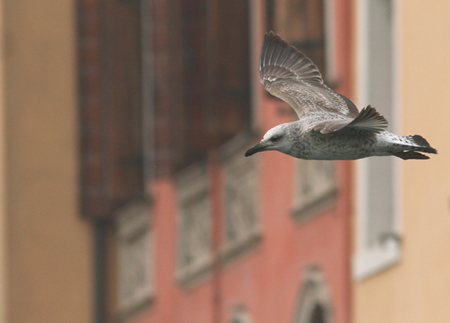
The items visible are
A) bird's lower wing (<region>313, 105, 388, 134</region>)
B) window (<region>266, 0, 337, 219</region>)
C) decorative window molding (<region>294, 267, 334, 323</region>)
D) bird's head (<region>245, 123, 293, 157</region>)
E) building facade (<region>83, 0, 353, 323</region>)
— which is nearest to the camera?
bird's lower wing (<region>313, 105, 388, 134</region>)

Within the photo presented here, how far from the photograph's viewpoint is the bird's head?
30.2ft

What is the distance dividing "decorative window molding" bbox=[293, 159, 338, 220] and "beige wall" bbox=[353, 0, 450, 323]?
2.51 m

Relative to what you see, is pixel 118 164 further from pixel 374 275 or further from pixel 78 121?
pixel 374 275

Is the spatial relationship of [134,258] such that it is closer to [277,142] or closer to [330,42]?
[330,42]

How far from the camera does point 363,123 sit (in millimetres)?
8445

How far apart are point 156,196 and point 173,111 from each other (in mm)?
1645

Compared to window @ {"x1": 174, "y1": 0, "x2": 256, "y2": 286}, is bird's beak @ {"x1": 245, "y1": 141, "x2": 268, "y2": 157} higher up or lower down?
higher up

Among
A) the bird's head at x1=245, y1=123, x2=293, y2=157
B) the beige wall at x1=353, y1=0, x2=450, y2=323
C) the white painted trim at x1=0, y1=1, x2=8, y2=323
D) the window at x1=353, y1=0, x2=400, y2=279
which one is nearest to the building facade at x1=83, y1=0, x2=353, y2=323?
the window at x1=353, y1=0, x2=400, y2=279

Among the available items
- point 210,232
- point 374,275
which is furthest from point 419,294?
point 210,232

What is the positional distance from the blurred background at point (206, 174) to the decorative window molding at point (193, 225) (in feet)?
0.13

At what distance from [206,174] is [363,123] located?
1309cm

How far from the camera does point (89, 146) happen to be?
25422 millimetres

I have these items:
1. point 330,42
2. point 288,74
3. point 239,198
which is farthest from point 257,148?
point 239,198

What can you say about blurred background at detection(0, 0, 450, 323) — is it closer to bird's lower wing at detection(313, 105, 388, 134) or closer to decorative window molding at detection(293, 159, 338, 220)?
decorative window molding at detection(293, 159, 338, 220)
